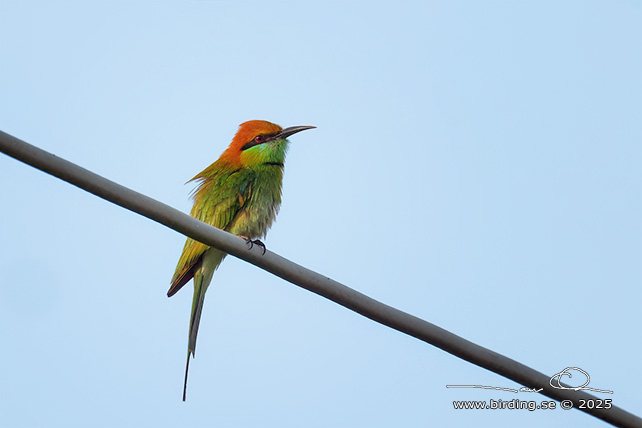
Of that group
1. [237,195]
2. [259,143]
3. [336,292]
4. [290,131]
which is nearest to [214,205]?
[237,195]

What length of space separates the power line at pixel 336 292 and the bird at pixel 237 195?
4.88 feet

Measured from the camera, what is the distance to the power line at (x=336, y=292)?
5.71ft

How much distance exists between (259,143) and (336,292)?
2.39 metres

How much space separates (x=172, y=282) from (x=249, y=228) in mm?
476

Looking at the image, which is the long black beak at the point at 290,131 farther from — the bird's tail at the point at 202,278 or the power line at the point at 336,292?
the power line at the point at 336,292

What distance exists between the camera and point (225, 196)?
156 inches

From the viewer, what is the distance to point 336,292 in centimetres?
200

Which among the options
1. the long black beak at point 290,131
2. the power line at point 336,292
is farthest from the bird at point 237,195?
the power line at point 336,292

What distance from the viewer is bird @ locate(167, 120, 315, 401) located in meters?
3.76

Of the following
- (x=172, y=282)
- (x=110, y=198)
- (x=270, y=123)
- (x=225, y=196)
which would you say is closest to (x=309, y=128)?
(x=270, y=123)

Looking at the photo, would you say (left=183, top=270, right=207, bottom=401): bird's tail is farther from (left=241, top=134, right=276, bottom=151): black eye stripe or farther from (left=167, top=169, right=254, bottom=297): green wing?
(left=241, top=134, right=276, bottom=151): black eye stripe

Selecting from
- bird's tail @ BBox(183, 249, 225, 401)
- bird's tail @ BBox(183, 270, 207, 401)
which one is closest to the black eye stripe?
bird's tail @ BBox(183, 249, 225, 401)

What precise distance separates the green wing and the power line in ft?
5.46

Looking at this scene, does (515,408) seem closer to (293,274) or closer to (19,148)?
(293,274)
